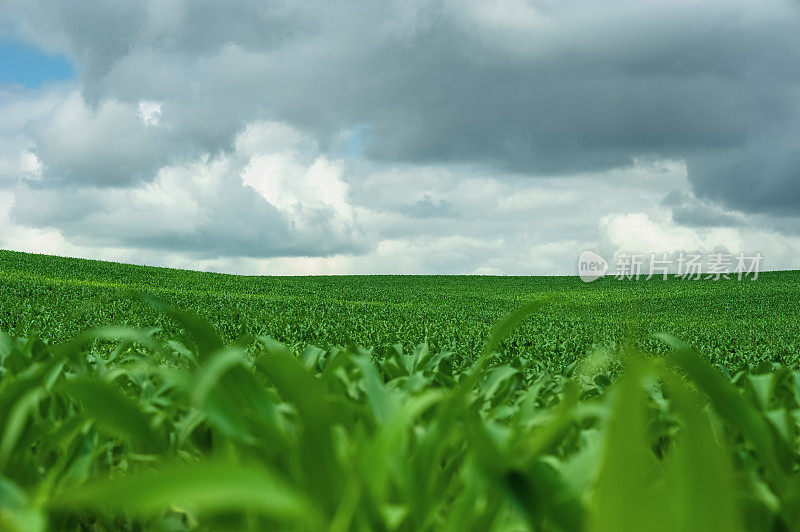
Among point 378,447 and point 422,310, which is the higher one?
point 378,447

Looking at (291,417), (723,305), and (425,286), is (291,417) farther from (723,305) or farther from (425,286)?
(425,286)

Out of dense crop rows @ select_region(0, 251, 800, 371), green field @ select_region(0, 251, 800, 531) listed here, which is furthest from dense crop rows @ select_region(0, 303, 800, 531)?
dense crop rows @ select_region(0, 251, 800, 371)

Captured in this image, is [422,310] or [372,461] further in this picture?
[422,310]

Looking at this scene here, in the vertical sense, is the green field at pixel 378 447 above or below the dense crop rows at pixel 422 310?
above

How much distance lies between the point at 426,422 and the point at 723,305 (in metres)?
35.3

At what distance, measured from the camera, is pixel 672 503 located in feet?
2.69

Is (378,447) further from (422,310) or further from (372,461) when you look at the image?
(422,310)

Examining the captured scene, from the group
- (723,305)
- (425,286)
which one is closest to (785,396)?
(723,305)

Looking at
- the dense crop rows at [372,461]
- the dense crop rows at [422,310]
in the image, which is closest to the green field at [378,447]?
the dense crop rows at [372,461]

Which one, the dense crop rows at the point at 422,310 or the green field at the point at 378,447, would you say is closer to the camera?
the green field at the point at 378,447

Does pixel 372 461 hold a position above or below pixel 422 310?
above

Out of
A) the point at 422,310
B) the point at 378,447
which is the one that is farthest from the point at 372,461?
the point at 422,310

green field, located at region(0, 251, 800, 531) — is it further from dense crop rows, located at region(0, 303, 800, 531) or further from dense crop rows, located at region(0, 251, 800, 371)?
dense crop rows, located at region(0, 251, 800, 371)

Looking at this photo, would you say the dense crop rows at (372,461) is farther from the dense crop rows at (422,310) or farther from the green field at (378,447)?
the dense crop rows at (422,310)
